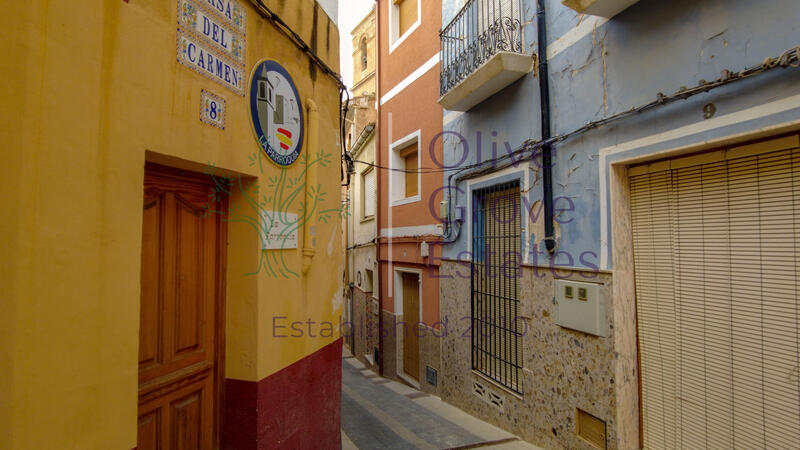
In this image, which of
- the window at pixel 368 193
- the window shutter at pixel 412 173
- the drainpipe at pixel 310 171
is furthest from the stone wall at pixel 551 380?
the window at pixel 368 193

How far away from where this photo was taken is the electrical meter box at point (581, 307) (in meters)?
3.87

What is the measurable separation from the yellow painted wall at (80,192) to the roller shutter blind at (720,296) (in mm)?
3786

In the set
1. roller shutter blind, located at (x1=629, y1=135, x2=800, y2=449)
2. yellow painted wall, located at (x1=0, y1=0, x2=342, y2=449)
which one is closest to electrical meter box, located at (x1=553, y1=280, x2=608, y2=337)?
roller shutter blind, located at (x1=629, y1=135, x2=800, y2=449)

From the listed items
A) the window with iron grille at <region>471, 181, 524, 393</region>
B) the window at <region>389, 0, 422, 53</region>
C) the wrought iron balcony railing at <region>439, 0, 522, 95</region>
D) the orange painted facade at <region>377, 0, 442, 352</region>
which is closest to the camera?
the wrought iron balcony railing at <region>439, 0, 522, 95</region>

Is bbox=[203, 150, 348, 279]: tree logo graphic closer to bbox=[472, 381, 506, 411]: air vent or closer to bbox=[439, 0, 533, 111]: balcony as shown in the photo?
bbox=[439, 0, 533, 111]: balcony

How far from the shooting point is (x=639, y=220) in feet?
12.5

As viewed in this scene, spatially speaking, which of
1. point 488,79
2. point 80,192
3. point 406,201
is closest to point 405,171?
point 406,201

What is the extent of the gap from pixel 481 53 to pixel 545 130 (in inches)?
63.9

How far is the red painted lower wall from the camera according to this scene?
2984 mm

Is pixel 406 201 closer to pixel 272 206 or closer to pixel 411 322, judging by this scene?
pixel 411 322

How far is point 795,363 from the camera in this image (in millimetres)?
2715

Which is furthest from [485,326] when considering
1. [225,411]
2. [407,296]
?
[225,411]

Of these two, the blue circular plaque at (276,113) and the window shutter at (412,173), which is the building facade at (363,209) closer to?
the window shutter at (412,173)

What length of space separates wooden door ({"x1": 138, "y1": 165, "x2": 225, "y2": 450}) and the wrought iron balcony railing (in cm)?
410
